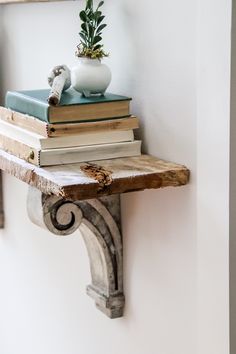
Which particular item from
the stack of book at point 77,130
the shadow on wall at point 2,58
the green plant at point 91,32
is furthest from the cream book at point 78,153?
the shadow on wall at point 2,58

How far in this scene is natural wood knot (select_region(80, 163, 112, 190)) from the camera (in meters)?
1.11

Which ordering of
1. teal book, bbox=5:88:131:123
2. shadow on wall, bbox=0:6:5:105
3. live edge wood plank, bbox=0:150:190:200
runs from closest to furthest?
live edge wood plank, bbox=0:150:190:200
teal book, bbox=5:88:131:123
shadow on wall, bbox=0:6:5:105

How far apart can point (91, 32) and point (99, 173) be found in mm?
261

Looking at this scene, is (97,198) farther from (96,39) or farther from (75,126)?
(96,39)

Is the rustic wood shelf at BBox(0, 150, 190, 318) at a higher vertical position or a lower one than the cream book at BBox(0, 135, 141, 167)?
lower

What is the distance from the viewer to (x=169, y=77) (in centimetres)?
119

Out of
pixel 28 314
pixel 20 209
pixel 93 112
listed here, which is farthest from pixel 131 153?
pixel 28 314

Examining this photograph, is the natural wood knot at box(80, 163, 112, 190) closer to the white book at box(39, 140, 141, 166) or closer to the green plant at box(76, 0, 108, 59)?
the white book at box(39, 140, 141, 166)

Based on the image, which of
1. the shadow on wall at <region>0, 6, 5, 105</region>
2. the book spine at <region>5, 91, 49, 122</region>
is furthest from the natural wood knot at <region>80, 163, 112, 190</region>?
the shadow on wall at <region>0, 6, 5, 105</region>

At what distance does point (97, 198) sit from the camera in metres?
1.30

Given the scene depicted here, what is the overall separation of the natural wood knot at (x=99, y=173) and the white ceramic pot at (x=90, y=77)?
0.13 metres

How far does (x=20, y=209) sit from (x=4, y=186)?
113mm

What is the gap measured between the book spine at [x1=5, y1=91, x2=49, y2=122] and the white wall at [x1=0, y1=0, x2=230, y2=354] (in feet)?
0.54

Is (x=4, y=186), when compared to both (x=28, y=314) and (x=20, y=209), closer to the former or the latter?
(x=20, y=209)
